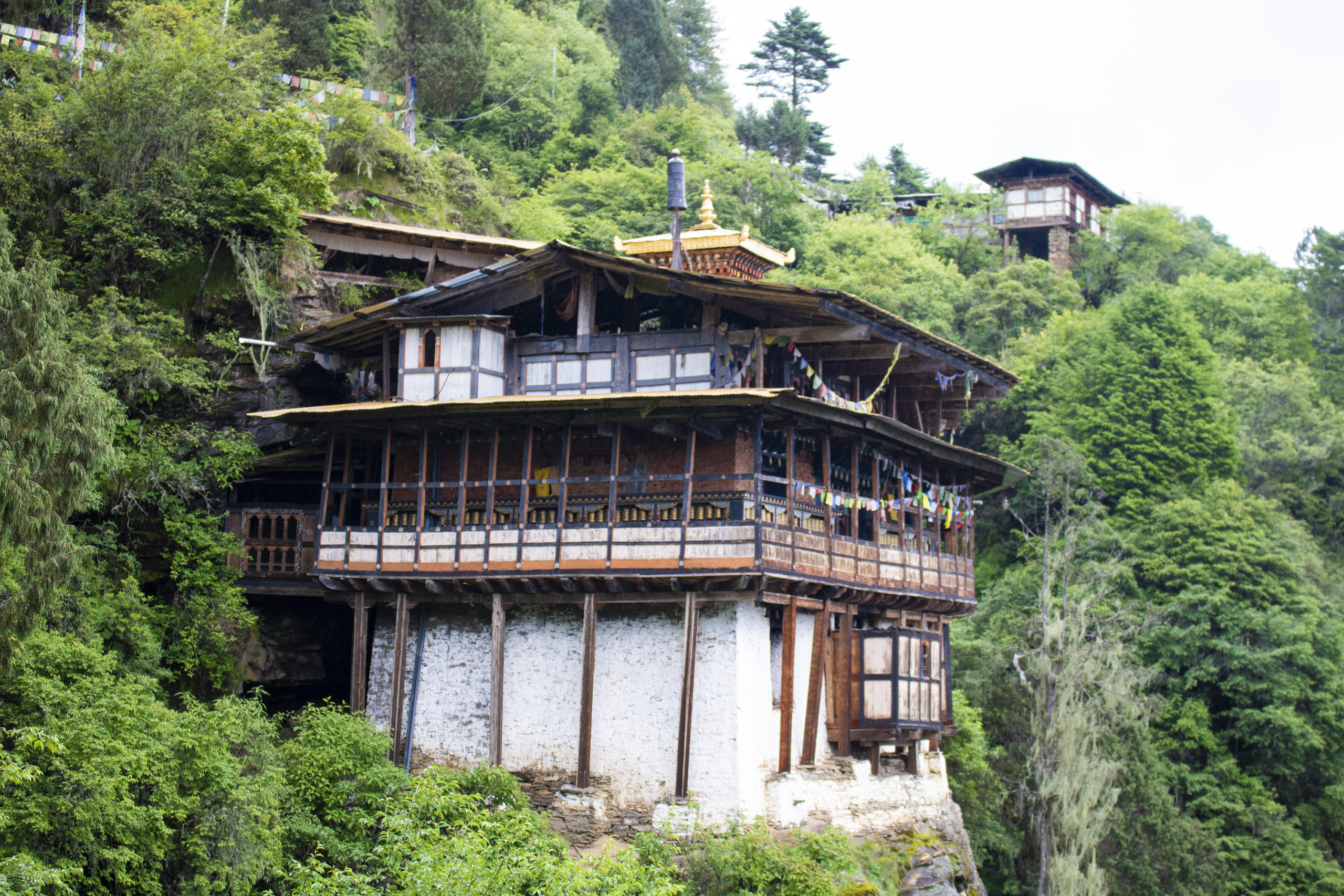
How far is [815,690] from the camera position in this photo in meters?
29.1

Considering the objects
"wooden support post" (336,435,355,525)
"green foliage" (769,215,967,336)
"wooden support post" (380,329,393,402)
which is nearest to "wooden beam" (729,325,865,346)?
"wooden support post" (380,329,393,402)

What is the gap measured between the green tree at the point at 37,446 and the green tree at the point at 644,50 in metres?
48.0

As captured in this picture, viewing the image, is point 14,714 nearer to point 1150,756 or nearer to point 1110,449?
point 1150,756

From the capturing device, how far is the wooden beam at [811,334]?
3017cm

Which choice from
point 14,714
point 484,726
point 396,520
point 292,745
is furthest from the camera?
point 396,520

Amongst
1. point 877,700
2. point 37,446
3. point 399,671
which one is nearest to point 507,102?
point 399,671

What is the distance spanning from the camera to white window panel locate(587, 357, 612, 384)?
30.4m

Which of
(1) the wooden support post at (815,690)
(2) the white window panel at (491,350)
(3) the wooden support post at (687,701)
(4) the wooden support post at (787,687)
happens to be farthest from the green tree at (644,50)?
(3) the wooden support post at (687,701)

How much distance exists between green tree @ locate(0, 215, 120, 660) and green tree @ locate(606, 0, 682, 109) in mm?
48033

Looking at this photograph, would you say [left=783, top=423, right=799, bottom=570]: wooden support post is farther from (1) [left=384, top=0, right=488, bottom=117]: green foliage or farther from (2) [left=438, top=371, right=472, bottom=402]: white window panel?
(1) [left=384, top=0, right=488, bottom=117]: green foliage

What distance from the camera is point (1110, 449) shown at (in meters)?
49.8

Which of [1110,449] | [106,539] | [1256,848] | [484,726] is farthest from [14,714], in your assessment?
[1110,449]

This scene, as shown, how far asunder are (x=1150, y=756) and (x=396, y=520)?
2197cm

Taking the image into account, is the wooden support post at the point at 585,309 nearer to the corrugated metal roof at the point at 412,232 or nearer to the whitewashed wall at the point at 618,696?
the whitewashed wall at the point at 618,696
